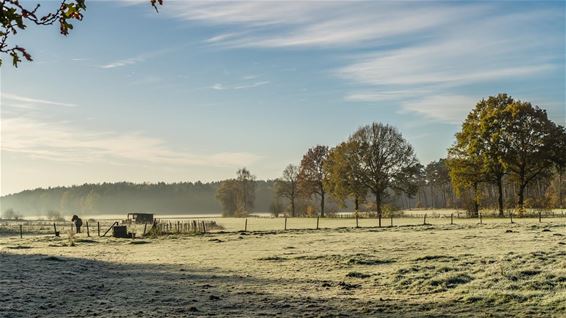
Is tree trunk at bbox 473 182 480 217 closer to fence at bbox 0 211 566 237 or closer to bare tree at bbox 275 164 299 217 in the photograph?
fence at bbox 0 211 566 237

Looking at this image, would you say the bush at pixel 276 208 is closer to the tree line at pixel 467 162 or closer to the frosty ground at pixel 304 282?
the tree line at pixel 467 162

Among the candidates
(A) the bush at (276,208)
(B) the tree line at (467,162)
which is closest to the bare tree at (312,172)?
Result: (B) the tree line at (467,162)

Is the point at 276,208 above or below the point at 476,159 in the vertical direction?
below

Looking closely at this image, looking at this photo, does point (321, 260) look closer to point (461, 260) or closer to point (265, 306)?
point (461, 260)

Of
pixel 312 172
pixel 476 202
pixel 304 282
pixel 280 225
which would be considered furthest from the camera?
pixel 312 172

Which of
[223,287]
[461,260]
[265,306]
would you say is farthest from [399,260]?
[265,306]

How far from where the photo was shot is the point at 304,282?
20703 millimetres

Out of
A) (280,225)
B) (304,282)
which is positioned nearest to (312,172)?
(280,225)

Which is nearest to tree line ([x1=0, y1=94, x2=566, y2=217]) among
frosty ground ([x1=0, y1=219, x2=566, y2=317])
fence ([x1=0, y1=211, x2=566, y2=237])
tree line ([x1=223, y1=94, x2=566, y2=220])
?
tree line ([x1=223, y1=94, x2=566, y2=220])

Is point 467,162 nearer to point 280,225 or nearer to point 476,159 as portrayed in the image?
point 476,159

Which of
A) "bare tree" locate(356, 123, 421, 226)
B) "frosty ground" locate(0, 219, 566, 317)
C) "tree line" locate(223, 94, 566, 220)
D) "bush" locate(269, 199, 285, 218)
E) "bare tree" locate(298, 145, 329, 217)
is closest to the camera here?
"frosty ground" locate(0, 219, 566, 317)

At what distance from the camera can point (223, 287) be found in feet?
64.6

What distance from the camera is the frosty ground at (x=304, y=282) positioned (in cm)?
1536

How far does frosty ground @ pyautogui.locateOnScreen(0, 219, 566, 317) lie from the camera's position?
605 inches
